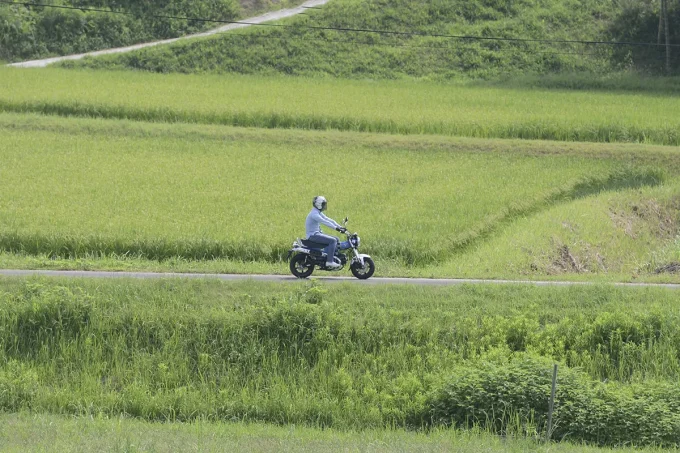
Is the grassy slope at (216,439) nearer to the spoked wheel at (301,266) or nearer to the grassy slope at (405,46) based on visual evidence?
the spoked wheel at (301,266)

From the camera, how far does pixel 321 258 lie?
1950cm

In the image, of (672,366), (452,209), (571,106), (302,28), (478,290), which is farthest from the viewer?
(302,28)

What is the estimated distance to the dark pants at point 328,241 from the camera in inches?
758

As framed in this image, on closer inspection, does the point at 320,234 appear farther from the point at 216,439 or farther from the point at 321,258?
the point at 216,439

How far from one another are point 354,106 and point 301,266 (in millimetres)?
18490

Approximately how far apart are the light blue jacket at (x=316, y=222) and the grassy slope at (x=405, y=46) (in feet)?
92.9

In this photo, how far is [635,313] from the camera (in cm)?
1820

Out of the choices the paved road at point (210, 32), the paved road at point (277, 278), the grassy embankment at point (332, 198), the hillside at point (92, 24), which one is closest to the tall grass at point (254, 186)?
the grassy embankment at point (332, 198)

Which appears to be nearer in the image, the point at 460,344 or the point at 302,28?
the point at 460,344

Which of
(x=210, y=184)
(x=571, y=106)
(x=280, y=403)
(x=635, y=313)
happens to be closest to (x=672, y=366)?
(x=635, y=313)

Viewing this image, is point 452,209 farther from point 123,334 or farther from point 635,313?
point 123,334

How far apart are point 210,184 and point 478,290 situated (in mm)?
10786

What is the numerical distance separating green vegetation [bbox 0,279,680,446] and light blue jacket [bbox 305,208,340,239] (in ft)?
3.76

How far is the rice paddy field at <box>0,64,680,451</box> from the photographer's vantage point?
1595cm
